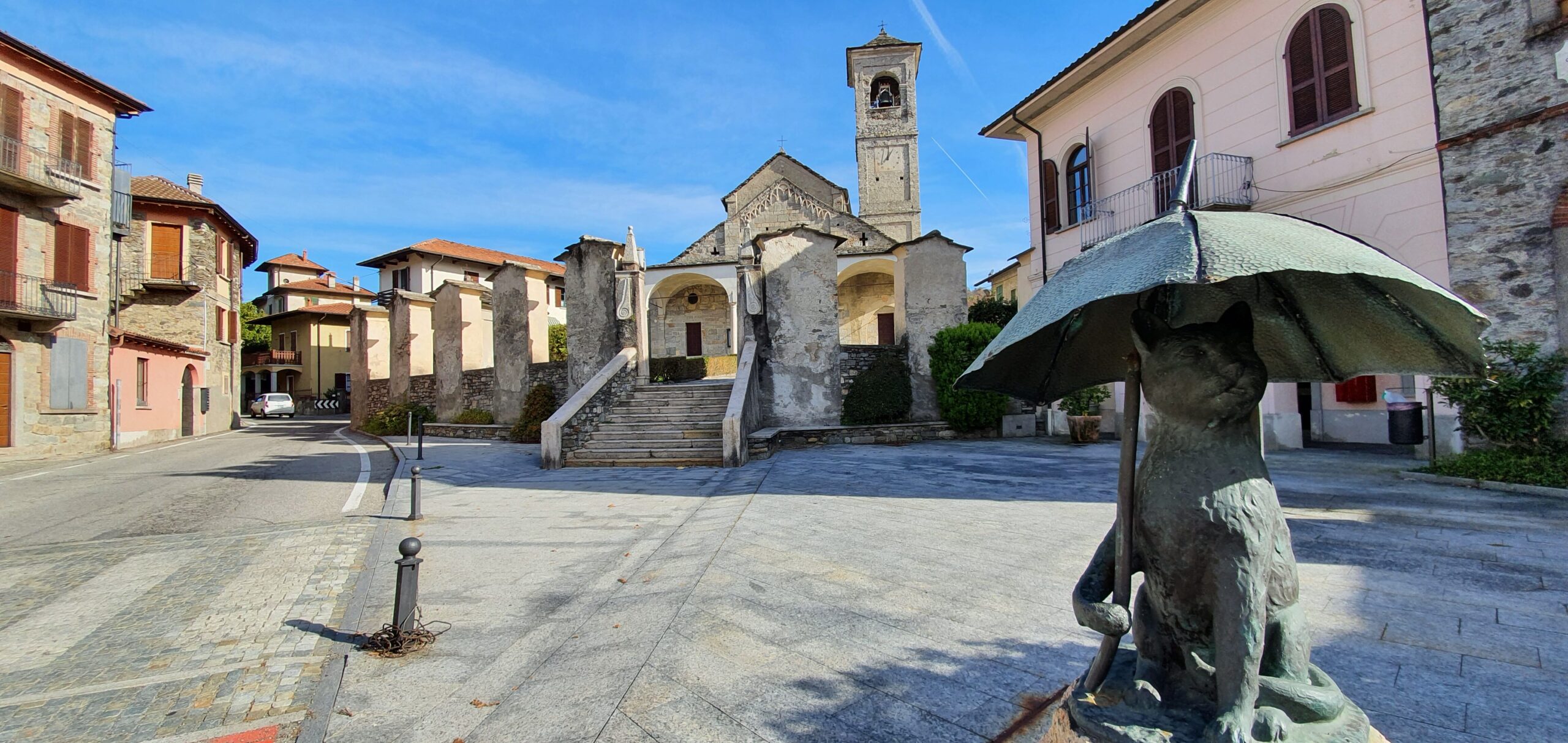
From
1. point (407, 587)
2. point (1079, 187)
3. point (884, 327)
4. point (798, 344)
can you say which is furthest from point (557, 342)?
point (407, 587)

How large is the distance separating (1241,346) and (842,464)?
30.5 feet

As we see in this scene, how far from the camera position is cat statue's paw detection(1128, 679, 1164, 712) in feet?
6.36

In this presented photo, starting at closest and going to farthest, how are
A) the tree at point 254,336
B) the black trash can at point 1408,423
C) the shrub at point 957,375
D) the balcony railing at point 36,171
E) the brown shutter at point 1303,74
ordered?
the black trash can at point 1408,423 < the brown shutter at point 1303,74 < the shrub at point 957,375 < the balcony railing at point 36,171 < the tree at point 254,336

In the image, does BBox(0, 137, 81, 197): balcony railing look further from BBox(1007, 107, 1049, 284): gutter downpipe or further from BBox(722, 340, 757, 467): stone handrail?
BBox(1007, 107, 1049, 284): gutter downpipe

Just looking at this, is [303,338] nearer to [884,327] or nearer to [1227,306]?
[884,327]

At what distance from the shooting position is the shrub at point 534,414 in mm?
16734

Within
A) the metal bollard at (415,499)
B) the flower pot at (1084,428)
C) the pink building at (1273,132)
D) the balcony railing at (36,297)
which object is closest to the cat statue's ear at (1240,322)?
the pink building at (1273,132)

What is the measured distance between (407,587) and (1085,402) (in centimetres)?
1306

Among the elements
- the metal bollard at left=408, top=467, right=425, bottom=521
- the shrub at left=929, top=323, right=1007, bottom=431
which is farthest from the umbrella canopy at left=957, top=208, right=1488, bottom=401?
the shrub at left=929, top=323, right=1007, bottom=431

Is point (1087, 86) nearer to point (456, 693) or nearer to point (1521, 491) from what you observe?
point (1521, 491)

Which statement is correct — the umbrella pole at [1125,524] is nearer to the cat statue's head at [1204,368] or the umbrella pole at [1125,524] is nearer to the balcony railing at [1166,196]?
the cat statue's head at [1204,368]

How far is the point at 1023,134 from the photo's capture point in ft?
60.2

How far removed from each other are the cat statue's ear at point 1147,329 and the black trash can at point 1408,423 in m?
10.1

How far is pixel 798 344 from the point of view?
15727 millimetres
